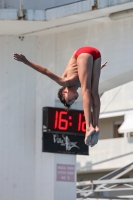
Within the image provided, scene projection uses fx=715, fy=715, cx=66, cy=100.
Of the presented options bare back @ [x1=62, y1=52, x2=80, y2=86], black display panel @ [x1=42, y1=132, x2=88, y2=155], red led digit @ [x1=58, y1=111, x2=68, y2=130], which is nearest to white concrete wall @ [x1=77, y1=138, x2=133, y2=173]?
black display panel @ [x1=42, y1=132, x2=88, y2=155]

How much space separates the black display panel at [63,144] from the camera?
1107 cm

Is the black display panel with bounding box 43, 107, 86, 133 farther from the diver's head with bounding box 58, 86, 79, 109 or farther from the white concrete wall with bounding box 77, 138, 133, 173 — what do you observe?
the white concrete wall with bounding box 77, 138, 133, 173

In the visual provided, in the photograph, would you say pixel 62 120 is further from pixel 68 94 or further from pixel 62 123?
pixel 68 94

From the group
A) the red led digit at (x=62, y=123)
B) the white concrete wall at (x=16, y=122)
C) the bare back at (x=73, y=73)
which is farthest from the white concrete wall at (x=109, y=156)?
the bare back at (x=73, y=73)

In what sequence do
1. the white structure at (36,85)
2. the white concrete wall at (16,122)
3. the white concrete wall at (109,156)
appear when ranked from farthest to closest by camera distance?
the white concrete wall at (109,156)
the white concrete wall at (16,122)
the white structure at (36,85)

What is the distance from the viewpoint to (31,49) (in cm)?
1120

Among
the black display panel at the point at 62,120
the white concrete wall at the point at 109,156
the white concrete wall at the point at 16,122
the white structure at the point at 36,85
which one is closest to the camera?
the white structure at the point at 36,85

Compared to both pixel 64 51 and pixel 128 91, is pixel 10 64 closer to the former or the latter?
pixel 64 51

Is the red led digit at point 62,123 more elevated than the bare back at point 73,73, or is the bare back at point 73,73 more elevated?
the bare back at point 73,73

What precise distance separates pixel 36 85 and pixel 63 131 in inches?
33.0

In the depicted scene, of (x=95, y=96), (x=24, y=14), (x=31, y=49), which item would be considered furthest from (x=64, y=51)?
(x=95, y=96)

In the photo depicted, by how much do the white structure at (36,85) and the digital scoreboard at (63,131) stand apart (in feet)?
0.50

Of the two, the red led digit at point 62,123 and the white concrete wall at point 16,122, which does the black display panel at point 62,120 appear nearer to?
the red led digit at point 62,123

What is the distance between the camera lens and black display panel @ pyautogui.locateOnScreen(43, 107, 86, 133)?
36.2 ft
